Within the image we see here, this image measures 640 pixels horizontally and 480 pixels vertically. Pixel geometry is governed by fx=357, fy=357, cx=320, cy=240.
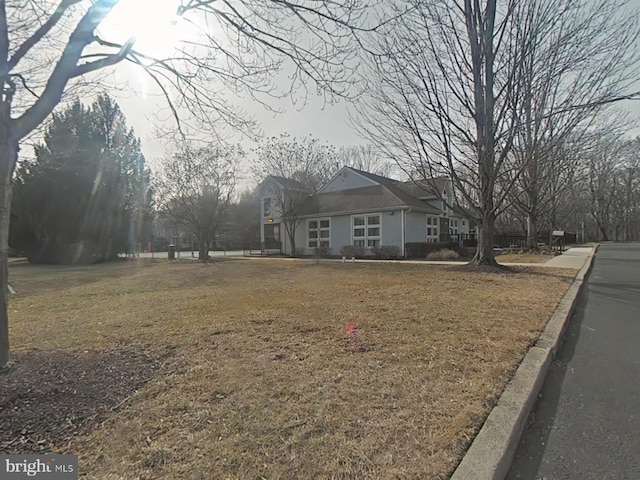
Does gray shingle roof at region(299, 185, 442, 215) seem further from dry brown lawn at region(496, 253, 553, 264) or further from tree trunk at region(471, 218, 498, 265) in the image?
tree trunk at region(471, 218, 498, 265)

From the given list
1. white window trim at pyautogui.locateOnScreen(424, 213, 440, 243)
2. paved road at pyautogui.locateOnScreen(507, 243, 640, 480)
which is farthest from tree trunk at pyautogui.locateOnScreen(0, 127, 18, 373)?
white window trim at pyautogui.locateOnScreen(424, 213, 440, 243)

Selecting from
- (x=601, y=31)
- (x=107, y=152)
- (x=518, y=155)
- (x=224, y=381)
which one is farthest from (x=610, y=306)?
(x=107, y=152)

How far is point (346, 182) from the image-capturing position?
25734mm

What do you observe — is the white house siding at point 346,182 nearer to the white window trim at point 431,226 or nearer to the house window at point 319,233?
the house window at point 319,233

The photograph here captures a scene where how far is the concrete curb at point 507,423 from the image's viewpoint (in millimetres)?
1876

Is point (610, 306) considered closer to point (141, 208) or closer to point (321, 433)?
point (321, 433)

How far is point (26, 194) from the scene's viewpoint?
67.1 feet

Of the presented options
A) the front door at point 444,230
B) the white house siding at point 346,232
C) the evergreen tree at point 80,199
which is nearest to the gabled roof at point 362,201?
the white house siding at point 346,232

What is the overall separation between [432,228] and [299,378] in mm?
21304

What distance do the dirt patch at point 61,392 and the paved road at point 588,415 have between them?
8.82ft

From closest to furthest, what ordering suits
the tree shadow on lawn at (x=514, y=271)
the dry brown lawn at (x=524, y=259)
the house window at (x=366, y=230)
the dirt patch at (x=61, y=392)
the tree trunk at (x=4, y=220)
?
the dirt patch at (x=61, y=392), the tree trunk at (x=4, y=220), the tree shadow on lawn at (x=514, y=271), the dry brown lawn at (x=524, y=259), the house window at (x=366, y=230)

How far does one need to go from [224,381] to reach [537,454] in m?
2.28

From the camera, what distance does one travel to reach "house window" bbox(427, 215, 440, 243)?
73.5 feet

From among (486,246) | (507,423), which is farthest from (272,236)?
(507,423)
